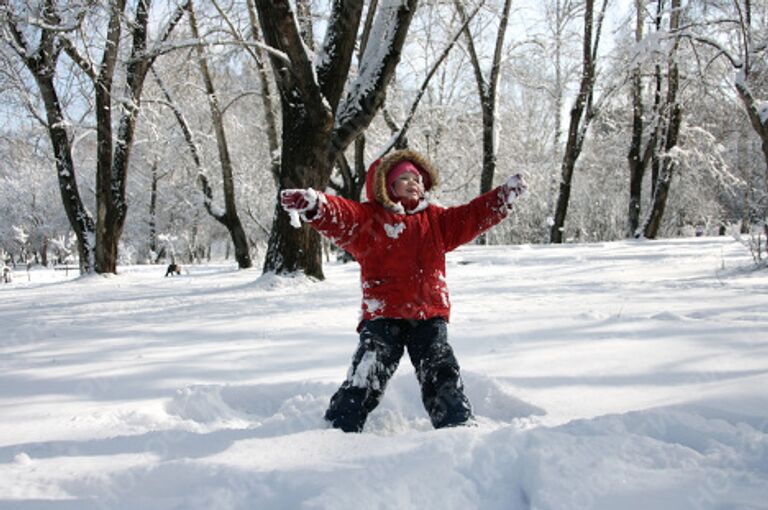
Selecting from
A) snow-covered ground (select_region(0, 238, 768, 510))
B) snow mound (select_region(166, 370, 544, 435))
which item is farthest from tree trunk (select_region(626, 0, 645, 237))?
snow mound (select_region(166, 370, 544, 435))

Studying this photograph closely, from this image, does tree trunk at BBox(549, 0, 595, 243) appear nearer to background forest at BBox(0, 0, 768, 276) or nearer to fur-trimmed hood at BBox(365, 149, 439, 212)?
background forest at BBox(0, 0, 768, 276)

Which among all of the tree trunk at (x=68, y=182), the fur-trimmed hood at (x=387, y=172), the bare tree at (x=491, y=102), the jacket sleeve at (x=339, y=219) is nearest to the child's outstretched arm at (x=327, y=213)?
the jacket sleeve at (x=339, y=219)

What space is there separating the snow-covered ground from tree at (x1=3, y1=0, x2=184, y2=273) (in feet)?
17.4

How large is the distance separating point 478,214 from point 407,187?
389mm

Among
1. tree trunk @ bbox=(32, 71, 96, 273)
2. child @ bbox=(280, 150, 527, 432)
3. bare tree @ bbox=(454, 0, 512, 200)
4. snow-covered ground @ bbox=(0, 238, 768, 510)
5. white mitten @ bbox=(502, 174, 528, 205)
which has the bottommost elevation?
snow-covered ground @ bbox=(0, 238, 768, 510)

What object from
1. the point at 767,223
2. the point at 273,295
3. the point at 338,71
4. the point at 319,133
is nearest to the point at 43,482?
the point at 273,295

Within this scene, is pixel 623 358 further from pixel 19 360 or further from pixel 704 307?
pixel 19 360

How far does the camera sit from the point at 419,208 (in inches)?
98.0

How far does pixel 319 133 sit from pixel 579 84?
1094 cm

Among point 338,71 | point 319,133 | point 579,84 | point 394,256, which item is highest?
point 579,84

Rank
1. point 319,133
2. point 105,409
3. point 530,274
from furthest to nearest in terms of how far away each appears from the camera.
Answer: point 530,274 < point 319,133 < point 105,409

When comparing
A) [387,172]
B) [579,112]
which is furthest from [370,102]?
[579,112]

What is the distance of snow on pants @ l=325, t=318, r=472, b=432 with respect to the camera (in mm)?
2084

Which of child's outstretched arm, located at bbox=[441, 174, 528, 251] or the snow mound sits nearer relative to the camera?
the snow mound
